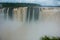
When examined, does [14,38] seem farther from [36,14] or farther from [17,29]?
[36,14]

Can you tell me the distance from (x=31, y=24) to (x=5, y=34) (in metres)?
0.27

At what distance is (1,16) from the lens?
1.03 meters

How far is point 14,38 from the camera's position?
106 cm

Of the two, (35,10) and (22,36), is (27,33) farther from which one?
(35,10)

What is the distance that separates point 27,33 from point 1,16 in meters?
0.29

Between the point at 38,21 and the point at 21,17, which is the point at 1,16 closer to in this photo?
the point at 21,17

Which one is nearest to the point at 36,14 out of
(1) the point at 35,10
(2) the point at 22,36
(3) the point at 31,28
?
(1) the point at 35,10

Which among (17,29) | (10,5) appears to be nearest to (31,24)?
(17,29)

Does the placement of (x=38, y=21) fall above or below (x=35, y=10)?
below

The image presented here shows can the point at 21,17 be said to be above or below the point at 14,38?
above

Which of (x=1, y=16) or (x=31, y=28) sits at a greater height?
(x=1, y=16)

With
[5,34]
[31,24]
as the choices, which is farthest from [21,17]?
[5,34]

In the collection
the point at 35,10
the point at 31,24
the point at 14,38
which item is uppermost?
the point at 35,10

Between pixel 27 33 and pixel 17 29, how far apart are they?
10cm
